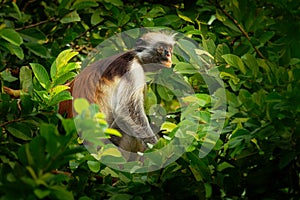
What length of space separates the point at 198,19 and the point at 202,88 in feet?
2.73

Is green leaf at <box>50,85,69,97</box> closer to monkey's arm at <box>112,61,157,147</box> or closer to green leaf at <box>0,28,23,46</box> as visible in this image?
green leaf at <box>0,28,23,46</box>

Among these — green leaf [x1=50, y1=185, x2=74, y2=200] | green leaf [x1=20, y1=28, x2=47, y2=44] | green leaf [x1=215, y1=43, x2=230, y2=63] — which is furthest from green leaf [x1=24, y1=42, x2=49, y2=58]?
green leaf [x1=50, y1=185, x2=74, y2=200]

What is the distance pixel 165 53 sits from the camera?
4066 mm

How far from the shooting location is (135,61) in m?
4.18

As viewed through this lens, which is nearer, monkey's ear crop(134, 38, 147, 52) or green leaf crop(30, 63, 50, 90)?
green leaf crop(30, 63, 50, 90)

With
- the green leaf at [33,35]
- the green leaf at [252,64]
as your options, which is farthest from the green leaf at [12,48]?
the green leaf at [252,64]

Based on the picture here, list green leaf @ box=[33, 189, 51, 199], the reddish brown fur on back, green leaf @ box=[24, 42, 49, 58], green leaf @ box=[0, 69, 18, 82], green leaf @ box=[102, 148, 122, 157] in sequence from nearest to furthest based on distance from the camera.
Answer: green leaf @ box=[33, 189, 51, 199] → green leaf @ box=[102, 148, 122, 157] → green leaf @ box=[24, 42, 49, 58] → the reddish brown fur on back → green leaf @ box=[0, 69, 18, 82]

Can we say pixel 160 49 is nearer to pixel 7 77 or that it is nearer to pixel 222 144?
pixel 7 77

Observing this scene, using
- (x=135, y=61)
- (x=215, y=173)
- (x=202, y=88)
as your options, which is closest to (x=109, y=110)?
(x=135, y=61)

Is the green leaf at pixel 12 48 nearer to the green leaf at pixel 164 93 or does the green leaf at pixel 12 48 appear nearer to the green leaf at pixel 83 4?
the green leaf at pixel 83 4

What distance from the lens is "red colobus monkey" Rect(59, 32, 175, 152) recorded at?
3914mm

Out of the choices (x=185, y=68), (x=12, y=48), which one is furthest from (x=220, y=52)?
(x=12, y=48)

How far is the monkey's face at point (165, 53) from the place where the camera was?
400cm

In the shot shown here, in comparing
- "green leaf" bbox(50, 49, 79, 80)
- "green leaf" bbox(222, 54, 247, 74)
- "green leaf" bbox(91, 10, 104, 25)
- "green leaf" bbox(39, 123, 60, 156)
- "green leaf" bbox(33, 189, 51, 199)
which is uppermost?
"green leaf" bbox(39, 123, 60, 156)
